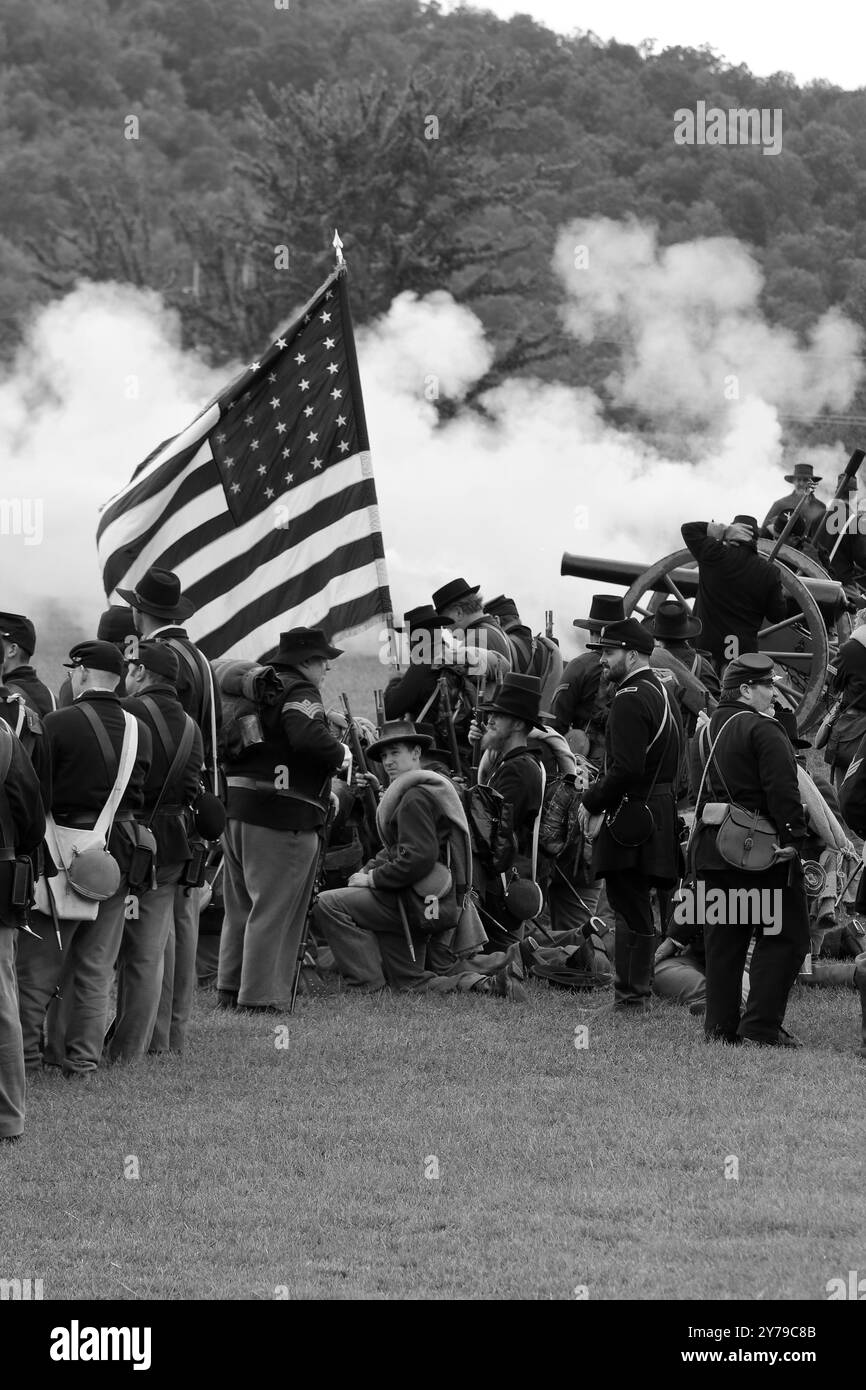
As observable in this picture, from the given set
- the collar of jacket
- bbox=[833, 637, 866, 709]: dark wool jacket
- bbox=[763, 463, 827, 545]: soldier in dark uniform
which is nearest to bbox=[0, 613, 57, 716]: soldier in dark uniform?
the collar of jacket

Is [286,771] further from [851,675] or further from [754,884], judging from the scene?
[851,675]

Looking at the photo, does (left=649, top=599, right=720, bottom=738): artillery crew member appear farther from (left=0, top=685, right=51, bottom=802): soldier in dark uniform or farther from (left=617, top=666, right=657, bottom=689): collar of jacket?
(left=0, top=685, right=51, bottom=802): soldier in dark uniform

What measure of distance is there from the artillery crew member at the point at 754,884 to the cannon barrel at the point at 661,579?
3.97 metres

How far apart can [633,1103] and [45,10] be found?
70134mm

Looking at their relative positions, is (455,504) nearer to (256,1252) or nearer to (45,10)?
(256,1252)

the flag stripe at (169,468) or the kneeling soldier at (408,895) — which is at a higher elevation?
the flag stripe at (169,468)

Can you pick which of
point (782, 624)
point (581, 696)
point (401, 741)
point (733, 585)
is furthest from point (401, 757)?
point (782, 624)

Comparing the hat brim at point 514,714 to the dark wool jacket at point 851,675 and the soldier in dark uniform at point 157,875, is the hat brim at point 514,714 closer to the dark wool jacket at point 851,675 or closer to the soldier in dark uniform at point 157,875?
the dark wool jacket at point 851,675

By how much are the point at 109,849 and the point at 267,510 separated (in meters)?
2.67

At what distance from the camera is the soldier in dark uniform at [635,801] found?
866 cm

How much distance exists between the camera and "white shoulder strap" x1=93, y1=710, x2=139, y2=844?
750 cm

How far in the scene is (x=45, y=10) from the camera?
7075cm

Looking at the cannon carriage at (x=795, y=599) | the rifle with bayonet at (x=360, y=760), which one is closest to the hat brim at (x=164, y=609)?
the rifle with bayonet at (x=360, y=760)

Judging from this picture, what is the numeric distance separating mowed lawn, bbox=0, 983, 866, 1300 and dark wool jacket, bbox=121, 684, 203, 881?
0.85 meters
